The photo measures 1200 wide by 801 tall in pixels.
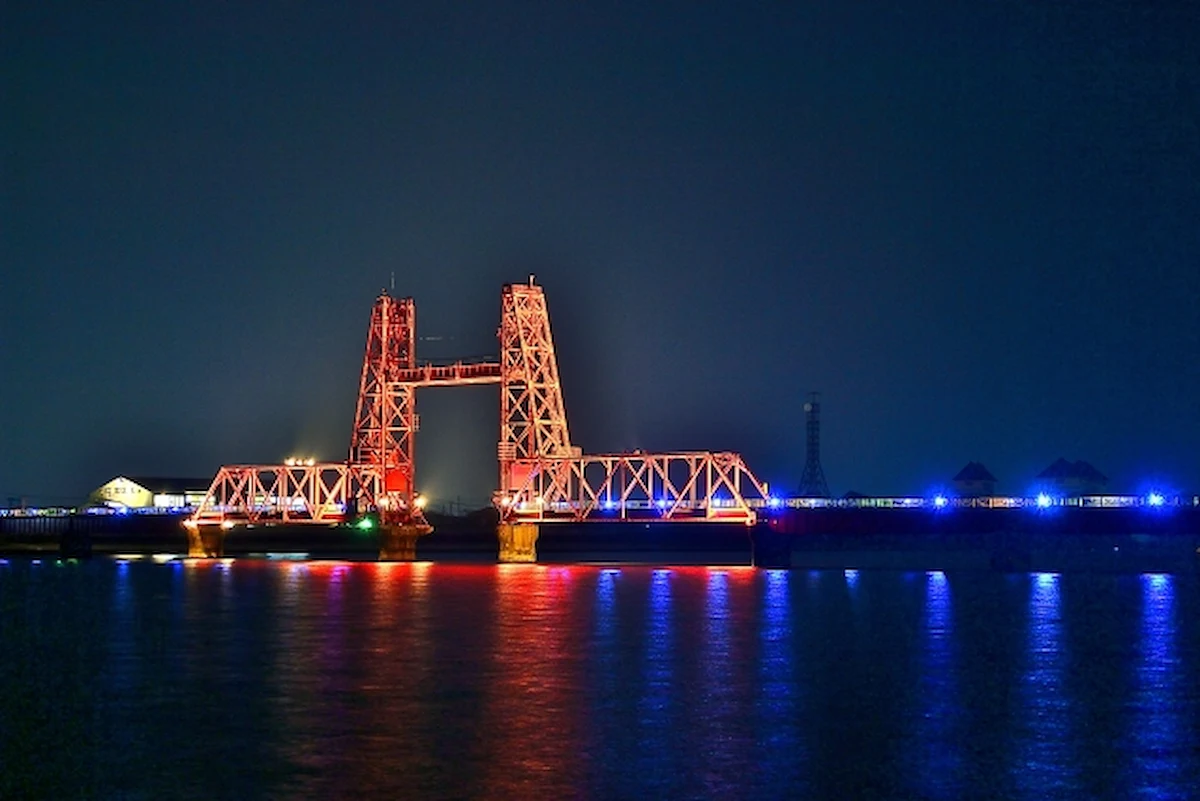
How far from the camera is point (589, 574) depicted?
10206 centimetres

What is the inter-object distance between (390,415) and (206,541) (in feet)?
84.9

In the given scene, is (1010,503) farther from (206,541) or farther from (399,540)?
(206,541)

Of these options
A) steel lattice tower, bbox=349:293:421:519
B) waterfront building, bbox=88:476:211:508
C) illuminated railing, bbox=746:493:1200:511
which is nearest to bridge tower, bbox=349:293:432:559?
steel lattice tower, bbox=349:293:421:519

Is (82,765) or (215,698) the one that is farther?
(215,698)

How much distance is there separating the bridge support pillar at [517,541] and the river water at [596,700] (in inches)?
2004

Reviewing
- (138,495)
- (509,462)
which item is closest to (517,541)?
(509,462)

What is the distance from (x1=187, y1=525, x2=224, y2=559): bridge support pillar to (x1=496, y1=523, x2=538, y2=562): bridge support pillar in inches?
1251

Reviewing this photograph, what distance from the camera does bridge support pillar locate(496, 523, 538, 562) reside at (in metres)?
121

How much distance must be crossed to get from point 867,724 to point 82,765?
1466 cm

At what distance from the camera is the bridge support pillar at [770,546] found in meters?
114

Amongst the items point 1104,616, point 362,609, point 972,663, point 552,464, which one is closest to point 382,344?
point 552,464

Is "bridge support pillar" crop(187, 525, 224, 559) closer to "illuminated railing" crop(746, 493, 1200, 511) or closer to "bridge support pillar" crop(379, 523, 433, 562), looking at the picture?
"bridge support pillar" crop(379, 523, 433, 562)

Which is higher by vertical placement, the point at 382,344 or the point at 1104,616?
the point at 382,344

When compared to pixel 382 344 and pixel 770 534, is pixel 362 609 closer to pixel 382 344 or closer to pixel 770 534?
pixel 770 534
